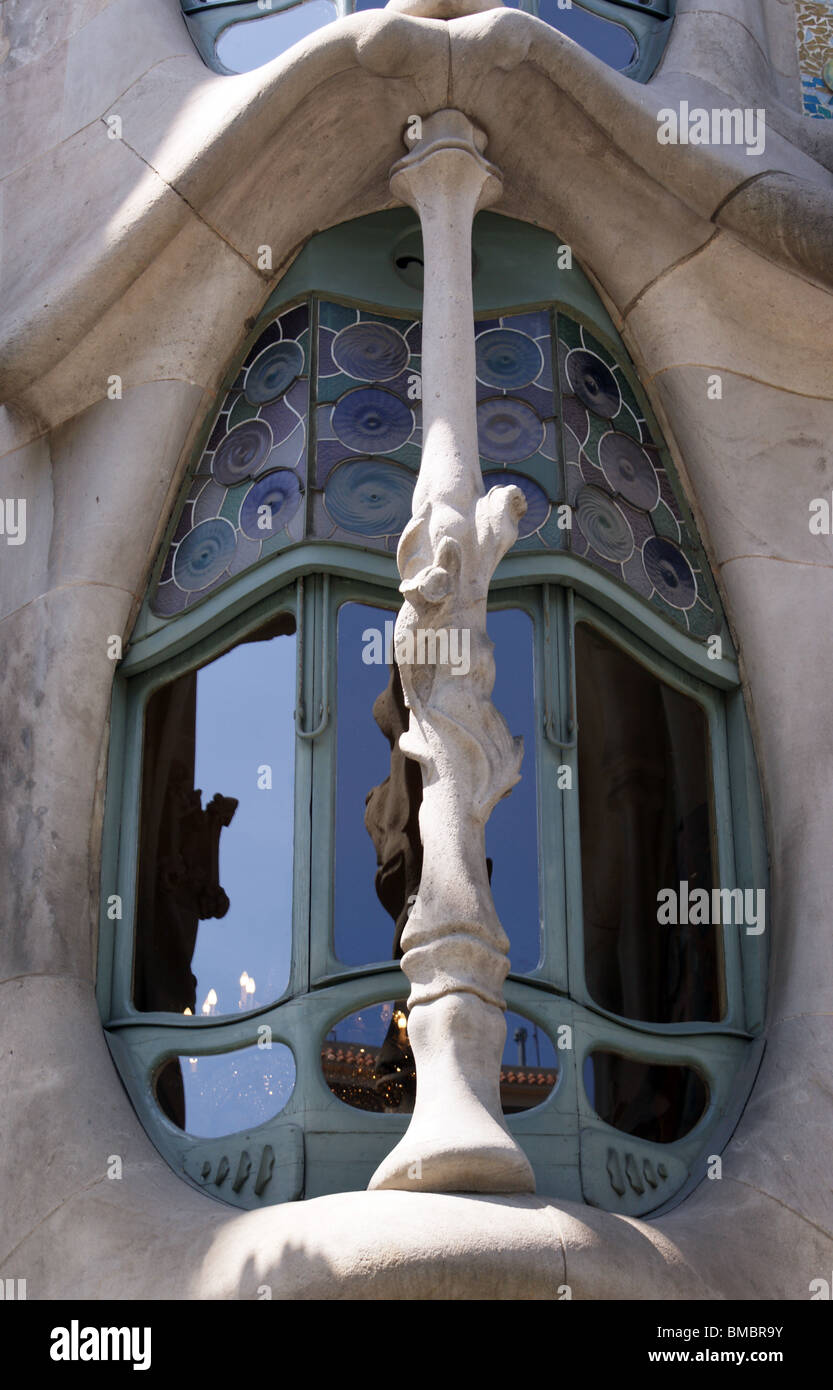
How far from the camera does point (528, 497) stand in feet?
27.5

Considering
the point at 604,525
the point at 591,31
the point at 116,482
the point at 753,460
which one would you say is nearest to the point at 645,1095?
the point at 604,525

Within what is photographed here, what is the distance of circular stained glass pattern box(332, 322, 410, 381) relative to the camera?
8594 mm

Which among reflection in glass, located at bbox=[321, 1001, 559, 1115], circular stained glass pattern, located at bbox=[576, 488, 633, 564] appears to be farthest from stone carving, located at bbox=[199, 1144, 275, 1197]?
circular stained glass pattern, located at bbox=[576, 488, 633, 564]

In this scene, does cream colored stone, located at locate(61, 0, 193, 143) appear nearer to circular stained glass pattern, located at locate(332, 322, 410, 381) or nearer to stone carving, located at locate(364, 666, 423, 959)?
circular stained glass pattern, located at locate(332, 322, 410, 381)

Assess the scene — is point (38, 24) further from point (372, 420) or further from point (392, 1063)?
point (392, 1063)

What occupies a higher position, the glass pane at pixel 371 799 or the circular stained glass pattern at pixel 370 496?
the circular stained glass pattern at pixel 370 496

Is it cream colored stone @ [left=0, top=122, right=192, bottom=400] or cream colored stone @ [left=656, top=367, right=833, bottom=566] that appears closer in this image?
cream colored stone @ [left=0, top=122, right=192, bottom=400]

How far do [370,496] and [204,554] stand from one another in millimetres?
647

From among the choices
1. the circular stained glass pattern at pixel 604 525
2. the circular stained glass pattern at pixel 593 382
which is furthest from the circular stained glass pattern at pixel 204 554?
the circular stained glass pattern at pixel 593 382

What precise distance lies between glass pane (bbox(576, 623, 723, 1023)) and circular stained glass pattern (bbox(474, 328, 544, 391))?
3.30 feet

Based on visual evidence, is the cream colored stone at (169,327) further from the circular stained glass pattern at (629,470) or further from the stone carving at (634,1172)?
the stone carving at (634,1172)

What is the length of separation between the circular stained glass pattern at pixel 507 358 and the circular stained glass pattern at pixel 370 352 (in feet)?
0.96

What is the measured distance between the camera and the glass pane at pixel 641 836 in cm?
793
